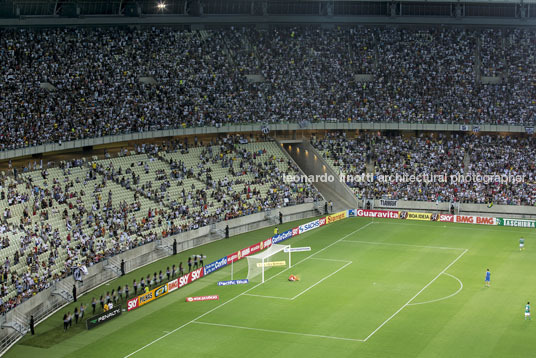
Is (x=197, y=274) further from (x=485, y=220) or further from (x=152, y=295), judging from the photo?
(x=485, y=220)

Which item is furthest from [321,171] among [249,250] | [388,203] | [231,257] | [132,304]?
[132,304]

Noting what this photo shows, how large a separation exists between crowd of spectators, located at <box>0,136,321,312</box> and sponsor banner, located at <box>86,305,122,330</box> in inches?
167

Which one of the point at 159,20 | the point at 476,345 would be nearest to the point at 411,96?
the point at 159,20

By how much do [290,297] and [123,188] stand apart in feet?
71.5

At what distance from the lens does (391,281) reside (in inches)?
1922

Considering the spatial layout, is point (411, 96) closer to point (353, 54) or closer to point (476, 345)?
point (353, 54)

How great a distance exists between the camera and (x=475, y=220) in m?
65.8

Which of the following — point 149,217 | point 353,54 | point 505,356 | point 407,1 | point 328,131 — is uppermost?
point 407,1

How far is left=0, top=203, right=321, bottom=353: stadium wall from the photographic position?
39209 mm

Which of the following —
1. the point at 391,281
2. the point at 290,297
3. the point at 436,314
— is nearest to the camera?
the point at 436,314

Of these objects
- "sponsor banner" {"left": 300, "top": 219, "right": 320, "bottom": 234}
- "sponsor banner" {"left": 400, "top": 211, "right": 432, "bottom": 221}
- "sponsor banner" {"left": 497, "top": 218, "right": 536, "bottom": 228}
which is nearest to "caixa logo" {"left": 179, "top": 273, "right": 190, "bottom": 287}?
"sponsor banner" {"left": 300, "top": 219, "right": 320, "bottom": 234}

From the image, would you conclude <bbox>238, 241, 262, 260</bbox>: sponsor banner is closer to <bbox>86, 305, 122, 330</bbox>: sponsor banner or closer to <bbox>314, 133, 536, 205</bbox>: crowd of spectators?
<bbox>86, 305, 122, 330</bbox>: sponsor banner

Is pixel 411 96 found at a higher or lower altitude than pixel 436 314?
higher

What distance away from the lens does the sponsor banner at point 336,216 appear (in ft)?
219
